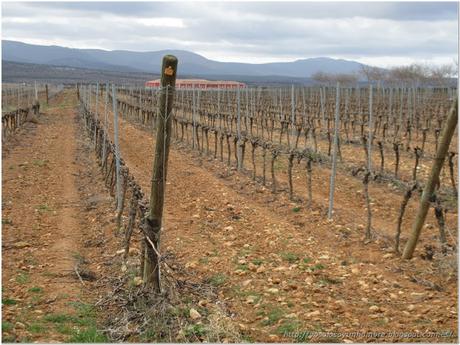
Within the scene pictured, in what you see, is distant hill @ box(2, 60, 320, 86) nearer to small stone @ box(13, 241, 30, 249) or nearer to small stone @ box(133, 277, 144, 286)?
small stone @ box(13, 241, 30, 249)

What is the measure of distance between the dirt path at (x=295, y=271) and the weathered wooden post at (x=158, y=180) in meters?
0.81

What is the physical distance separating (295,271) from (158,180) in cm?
192

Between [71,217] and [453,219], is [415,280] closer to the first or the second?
[453,219]

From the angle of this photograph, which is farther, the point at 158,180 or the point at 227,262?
the point at 227,262

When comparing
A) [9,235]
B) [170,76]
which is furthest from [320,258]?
[9,235]

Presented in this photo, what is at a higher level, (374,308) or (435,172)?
(435,172)

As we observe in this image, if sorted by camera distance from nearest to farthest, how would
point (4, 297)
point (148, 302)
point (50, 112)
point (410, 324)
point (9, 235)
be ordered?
point (410, 324) → point (148, 302) → point (4, 297) → point (9, 235) → point (50, 112)

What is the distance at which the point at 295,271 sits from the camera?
6109 mm

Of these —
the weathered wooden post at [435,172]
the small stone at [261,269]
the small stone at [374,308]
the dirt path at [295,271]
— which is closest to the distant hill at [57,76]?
the dirt path at [295,271]

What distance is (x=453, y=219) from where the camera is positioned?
8.62 meters

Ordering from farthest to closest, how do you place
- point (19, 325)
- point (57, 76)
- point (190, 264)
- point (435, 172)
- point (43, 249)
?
1. point (57, 76)
2. point (43, 249)
3. point (190, 264)
4. point (435, 172)
5. point (19, 325)

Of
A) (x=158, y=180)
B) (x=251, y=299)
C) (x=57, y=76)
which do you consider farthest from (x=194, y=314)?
(x=57, y=76)

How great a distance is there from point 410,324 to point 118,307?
2.57m

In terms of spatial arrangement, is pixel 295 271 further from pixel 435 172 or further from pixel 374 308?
pixel 435 172
